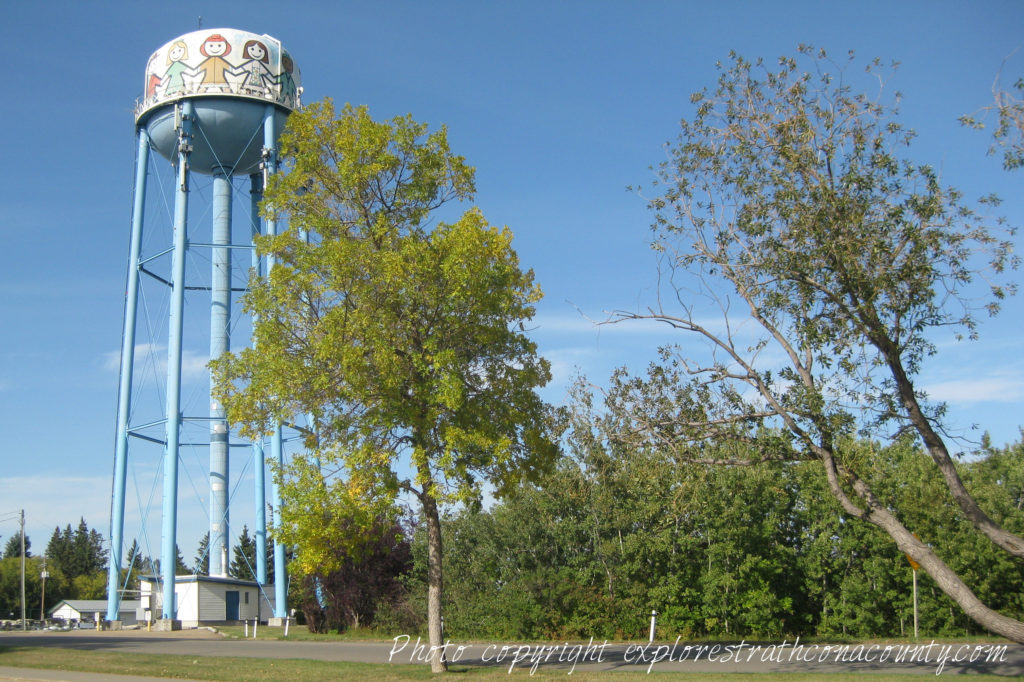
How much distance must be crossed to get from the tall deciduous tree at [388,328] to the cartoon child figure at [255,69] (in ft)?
64.8

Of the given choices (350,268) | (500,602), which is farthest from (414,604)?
(350,268)

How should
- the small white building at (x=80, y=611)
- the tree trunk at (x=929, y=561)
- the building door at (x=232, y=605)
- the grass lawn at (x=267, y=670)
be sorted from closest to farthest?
the tree trunk at (x=929, y=561), the grass lawn at (x=267, y=670), the building door at (x=232, y=605), the small white building at (x=80, y=611)

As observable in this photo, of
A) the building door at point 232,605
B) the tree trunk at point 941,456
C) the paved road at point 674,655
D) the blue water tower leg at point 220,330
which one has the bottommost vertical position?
the paved road at point 674,655

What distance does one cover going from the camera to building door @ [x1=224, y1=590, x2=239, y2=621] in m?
38.8

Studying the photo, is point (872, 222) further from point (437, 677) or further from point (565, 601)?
point (565, 601)

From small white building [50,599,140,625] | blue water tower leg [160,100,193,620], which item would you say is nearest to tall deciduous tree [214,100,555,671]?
blue water tower leg [160,100,193,620]

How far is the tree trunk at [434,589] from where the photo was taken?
50.0 ft

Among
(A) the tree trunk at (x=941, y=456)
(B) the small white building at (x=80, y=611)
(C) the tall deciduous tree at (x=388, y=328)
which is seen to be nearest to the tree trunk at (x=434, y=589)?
(C) the tall deciduous tree at (x=388, y=328)

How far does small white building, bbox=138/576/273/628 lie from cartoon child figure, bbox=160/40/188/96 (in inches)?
790

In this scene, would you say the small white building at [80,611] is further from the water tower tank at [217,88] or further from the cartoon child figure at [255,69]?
the cartoon child figure at [255,69]

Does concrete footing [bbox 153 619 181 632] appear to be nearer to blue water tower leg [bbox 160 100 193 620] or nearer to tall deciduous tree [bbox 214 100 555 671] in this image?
blue water tower leg [bbox 160 100 193 620]

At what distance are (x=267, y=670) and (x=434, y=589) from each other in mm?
3534

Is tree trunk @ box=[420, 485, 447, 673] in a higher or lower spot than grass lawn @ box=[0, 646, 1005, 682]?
higher

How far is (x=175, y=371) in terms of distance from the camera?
32406 millimetres
